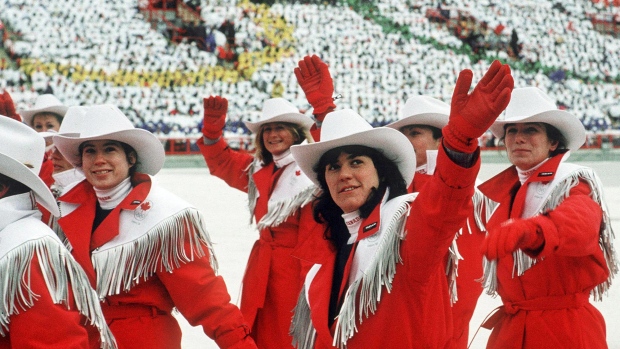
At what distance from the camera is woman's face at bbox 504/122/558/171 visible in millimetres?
3738

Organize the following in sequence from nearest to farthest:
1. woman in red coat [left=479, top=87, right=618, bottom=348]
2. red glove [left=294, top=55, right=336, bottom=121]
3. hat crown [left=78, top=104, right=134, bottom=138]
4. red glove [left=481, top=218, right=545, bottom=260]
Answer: red glove [left=481, top=218, right=545, bottom=260]
woman in red coat [left=479, top=87, right=618, bottom=348]
hat crown [left=78, top=104, right=134, bottom=138]
red glove [left=294, top=55, right=336, bottom=121]

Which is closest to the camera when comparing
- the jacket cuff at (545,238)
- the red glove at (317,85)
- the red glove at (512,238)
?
the red glove at (512,238)

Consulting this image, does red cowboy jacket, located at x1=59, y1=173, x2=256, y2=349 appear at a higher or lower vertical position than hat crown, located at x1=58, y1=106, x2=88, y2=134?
lower

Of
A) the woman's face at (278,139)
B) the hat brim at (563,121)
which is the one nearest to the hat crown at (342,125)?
the hat brim at (563,121)

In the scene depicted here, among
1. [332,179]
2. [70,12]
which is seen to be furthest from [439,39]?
[332,179]

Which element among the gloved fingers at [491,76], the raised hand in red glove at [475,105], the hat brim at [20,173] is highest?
the gloved fingers at [491,76]

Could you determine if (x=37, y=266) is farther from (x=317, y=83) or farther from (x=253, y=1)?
(x=253, y=1)

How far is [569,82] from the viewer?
30000 millimetres

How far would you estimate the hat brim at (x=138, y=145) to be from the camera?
3838 mm

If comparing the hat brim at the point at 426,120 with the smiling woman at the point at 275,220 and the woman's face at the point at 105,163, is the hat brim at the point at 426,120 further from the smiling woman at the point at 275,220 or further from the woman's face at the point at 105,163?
the woman's face at the point at 105,163

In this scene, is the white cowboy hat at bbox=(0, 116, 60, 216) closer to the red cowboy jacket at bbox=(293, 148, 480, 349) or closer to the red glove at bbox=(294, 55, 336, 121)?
the red cowboy jacket at bbox=(293, 148, 480, 349)

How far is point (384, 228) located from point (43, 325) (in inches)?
43.2

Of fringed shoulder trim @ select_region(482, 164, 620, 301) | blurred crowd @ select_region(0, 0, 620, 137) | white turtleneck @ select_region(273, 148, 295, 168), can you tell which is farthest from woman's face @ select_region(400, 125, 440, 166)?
blurred crowd @ select_region(0, 0, 620, 137)

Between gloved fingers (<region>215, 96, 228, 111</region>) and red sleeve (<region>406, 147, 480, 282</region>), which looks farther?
gloved fingers (<region>215, 96, 228, 111</region>)
